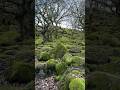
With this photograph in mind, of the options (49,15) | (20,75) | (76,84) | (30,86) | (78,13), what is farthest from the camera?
(78,13)

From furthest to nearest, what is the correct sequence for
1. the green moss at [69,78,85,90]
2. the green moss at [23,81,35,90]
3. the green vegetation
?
1. the green moss at [23,81,35,90]
2. the green vegetation
3. the green moss at [69,78,85,90]

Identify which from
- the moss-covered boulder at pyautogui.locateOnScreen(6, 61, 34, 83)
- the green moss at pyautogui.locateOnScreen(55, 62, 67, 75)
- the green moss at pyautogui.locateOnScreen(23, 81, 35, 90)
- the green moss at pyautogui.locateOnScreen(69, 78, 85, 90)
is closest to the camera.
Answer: the green moss at pyautogui.locateOnScreen(69, 78, 85, 90)

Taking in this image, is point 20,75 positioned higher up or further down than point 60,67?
further down

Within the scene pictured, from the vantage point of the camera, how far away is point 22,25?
22.4 metres

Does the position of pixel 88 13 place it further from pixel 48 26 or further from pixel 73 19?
pixel 48 26

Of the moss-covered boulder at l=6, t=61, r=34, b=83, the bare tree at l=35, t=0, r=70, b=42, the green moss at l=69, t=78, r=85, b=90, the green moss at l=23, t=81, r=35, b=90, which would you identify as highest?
the bare tree at l=35, t=0, r=70, b=42

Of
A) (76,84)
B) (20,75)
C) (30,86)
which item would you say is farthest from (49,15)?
(76,84)

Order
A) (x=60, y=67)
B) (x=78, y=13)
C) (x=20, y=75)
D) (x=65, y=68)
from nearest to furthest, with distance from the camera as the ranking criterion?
(x=20, y=75) → (x=65, y=68) → (x=60, y=67) → (x=78, y=13)

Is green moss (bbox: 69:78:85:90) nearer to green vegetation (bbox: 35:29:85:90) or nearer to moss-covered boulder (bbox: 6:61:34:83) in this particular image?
green vegetation (bbox: 35:29:85:90)

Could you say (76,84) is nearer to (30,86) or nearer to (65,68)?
(30,86)

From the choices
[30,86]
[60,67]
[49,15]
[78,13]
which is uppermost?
[78,13]

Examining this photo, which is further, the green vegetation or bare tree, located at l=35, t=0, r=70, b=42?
bare tree, located at l=35, t=0, r=70, b=42

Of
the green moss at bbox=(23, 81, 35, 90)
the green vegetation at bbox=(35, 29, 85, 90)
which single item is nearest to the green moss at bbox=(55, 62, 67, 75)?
the green vegetation at bbox=(35, 29, 85, 90)

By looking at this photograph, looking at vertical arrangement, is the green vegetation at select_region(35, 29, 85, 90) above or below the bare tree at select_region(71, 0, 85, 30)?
below
